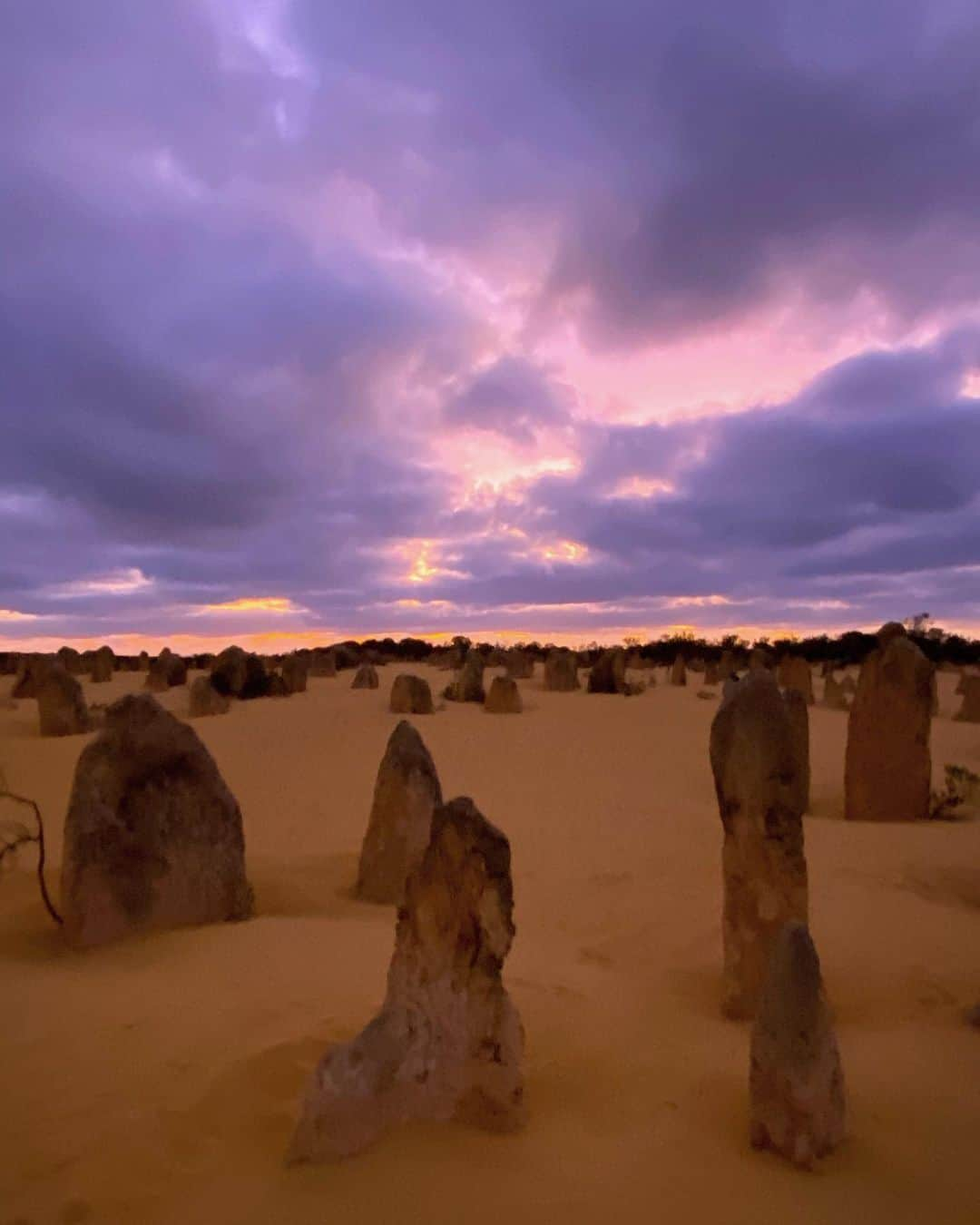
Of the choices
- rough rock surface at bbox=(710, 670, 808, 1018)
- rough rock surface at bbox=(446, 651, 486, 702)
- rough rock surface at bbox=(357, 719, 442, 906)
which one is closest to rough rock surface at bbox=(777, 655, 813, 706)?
rough rock surface at bbox=(446, 651, 486, 702)

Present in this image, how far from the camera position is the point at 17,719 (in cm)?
1739

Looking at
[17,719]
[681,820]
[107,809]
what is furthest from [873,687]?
[17,719]

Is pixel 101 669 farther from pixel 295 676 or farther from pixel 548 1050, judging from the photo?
pixel 548 1050

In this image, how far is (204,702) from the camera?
18.3 meters

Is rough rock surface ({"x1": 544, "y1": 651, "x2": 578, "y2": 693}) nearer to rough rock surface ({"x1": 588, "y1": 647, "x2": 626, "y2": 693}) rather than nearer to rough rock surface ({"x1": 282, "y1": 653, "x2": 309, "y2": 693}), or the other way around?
rough rock surface ({"x1": 588, "y1": 647, "x2": 626, "y2": 693})

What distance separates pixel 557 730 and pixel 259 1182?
13.6 metres

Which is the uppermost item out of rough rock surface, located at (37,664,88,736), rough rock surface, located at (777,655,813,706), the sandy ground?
rough rock surface, located at (777,655,813,706)

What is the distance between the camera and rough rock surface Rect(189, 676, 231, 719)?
59.8 ft

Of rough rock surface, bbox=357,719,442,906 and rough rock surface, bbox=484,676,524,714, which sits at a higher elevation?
rough rock surface, bbox=484,676,524,714

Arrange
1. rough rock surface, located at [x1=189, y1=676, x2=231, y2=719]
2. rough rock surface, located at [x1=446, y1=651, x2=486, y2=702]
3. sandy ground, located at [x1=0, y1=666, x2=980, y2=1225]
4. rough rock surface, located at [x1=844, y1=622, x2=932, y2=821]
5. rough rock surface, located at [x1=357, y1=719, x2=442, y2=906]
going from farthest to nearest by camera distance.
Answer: rough rock surface, located at [x1=446, y1=651, x2=486, y2=702] < rough rock surface, located at [x1=189, y1=676, x2=231, y2=719] < rough rock surface, located at [x1=844, y1=622, x2=932, y2=821] < rough rock surface, located at [x1=357, y1=719, x2=442, y2=906] < sandy ground, located at [x1=0, y1=666, x2=980, y2=1225]

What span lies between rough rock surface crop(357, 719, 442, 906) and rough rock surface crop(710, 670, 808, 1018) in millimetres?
2793

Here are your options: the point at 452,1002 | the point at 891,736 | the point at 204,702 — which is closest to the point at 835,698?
the point at 891,736

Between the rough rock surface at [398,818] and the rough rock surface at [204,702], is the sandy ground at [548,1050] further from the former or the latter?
the rough rock surface at [204,702]

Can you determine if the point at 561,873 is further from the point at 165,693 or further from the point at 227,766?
the point at 165,693
